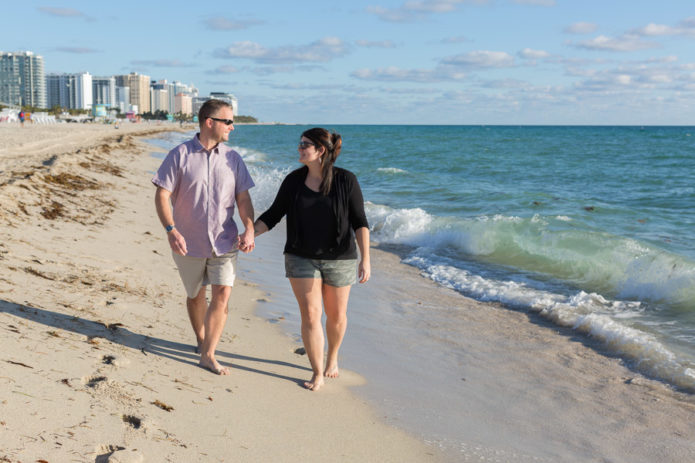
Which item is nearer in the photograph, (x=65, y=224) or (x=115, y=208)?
(x=65, y=224)

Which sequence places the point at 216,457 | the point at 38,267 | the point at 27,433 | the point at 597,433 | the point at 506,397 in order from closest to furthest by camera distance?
the point at 27,433 → the point at 216,457 → the point at 597,433 → the point at 506,397 → the point at 38,267

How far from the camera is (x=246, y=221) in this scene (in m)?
3.77

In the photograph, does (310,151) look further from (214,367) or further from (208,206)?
(214,367)

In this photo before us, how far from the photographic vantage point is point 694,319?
→ 636cm

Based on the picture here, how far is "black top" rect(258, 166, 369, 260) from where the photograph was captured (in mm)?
3678

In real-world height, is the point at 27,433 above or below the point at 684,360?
above

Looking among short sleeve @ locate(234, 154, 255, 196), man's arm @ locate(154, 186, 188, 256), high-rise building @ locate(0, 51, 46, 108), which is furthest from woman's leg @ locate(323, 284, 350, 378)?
high-rise building @ locate(0, 51, 46, 108)

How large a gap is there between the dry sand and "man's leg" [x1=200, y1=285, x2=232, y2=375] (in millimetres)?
80

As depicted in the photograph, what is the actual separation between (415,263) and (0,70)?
663 ft

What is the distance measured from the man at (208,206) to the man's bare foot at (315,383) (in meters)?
0.54

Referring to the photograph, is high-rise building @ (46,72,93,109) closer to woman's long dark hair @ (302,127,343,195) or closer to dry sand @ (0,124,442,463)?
dry sand @ (0,124,442,463)

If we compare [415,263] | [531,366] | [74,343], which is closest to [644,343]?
[531,366]

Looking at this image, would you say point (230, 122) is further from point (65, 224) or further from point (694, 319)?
point (694, 319)

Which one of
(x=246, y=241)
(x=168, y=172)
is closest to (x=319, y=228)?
(x=246, y=241)
